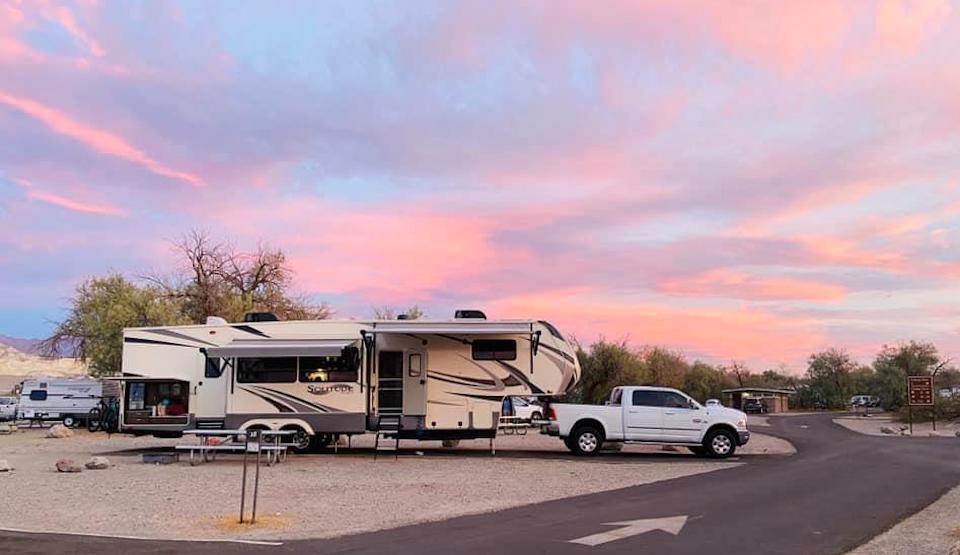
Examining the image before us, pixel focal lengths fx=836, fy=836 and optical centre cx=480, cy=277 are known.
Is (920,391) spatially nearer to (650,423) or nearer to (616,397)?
(650,423)

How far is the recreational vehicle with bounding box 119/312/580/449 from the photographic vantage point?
68.8 ft

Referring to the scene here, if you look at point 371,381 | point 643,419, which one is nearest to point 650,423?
point 643,419

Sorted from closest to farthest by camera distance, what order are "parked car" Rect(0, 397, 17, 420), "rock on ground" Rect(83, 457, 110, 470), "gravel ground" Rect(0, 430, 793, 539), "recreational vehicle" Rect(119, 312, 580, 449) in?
"gravel ground" Rect(0, 430, 793, 539) → "rock on ground" Rect(83, 457, 110, 470) → "recreational vehicle" Rect(119, 312, 580, 449) → "parked car" Rect(0, 397, 17, 420)

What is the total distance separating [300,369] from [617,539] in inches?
514

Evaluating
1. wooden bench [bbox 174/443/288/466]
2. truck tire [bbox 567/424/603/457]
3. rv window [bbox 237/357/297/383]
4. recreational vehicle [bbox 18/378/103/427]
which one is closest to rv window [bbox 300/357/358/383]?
rv window [bbox 237/357/297/383]

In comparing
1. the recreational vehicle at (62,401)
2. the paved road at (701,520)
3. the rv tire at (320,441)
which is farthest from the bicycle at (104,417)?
the paved road at (701,520)

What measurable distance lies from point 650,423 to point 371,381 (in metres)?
7.19

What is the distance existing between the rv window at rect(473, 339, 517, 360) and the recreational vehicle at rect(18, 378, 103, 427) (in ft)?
85.8

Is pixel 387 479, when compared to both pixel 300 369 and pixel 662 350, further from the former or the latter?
pixel 662 350

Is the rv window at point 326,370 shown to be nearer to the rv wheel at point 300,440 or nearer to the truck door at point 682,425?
the rv wheel at point 300,440

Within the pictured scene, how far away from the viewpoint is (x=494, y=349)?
21234 millimetres

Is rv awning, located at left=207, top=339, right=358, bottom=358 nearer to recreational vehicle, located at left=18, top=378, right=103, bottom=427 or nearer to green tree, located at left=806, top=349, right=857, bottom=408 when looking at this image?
recreational vehicle, located at left=18, top=378, right=103, bottom=427

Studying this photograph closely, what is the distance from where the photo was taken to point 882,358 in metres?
75.9

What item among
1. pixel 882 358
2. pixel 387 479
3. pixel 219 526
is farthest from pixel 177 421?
pixel 882 358
